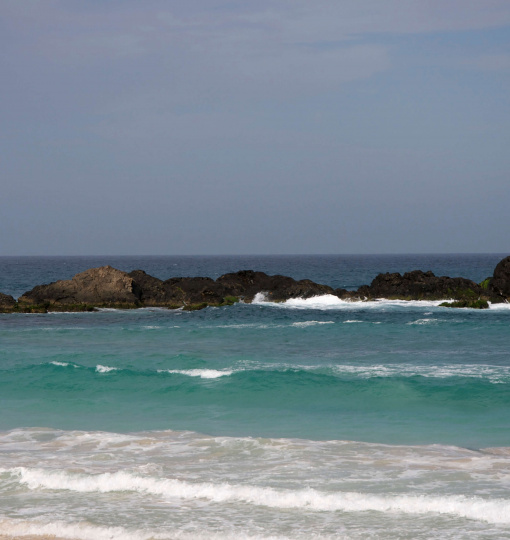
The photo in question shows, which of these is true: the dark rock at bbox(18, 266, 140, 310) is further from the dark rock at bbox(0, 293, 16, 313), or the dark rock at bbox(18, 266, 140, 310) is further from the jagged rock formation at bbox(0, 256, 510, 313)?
the dark rock at bbox(0, 293, 16, 313)

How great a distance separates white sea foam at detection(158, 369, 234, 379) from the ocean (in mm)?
81

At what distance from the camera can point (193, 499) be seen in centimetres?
1226

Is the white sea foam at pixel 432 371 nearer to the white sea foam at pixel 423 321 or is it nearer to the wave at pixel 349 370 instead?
the wave at pixel 349 370

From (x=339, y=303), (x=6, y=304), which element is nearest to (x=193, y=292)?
(x=339, y=303)

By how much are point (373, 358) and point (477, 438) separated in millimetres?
12763

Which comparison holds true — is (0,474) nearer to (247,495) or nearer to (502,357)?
(247,495)

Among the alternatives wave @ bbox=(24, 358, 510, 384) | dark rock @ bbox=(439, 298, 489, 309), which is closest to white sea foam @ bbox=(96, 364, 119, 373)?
wave @ bbox=(24, 358, 510, 384)

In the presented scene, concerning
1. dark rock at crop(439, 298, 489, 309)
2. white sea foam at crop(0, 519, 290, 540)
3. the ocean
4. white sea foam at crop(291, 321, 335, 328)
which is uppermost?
dark rock at crop(439, 298, 489, 309)

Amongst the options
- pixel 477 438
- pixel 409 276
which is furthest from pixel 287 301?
pixel 477 438

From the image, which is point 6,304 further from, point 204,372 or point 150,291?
point 204,372

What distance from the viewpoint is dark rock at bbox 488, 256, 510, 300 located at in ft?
177

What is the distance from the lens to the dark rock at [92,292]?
5509 centimetres

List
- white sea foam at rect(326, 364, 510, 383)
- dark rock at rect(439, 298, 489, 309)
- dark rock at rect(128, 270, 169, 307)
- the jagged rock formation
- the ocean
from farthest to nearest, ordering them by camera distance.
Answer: dark rock at rect(128, 270, 169, 307), the jagged rock formation, dark rock at rect(439, 298, 489, 309), white sea foam at rect(326, 364, 510, 383), the ocean

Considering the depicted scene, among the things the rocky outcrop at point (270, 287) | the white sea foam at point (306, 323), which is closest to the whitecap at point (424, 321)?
the white sea foam at point (306, 323)
